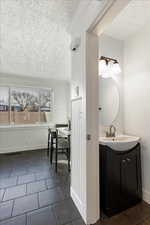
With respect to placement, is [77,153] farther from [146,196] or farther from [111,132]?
[146,196]

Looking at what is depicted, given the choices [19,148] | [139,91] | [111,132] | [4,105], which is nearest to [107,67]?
[139,91]

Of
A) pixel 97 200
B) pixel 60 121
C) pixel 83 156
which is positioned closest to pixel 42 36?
pixel 83 156

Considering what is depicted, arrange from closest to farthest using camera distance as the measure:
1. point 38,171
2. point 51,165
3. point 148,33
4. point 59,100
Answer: point 148,33, point 38,171, point 51,165, point 59,100

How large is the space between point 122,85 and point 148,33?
787 mm

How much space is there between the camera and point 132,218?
1.47 metres

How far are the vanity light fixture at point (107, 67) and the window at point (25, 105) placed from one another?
3.11m

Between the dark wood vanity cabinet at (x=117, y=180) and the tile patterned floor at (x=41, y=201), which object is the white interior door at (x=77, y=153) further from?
the dark wood vanity cabinet at (x=117, y=180)

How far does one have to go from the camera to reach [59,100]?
4785mm

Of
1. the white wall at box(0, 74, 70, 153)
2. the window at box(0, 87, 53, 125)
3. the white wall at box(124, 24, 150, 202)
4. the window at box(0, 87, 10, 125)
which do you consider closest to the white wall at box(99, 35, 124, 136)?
the white wall at box(124, 24, 150, 202)

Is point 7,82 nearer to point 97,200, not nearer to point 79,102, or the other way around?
point 79,102

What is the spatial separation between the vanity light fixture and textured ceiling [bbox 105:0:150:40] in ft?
1.47

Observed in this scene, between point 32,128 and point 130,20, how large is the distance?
12.5ft

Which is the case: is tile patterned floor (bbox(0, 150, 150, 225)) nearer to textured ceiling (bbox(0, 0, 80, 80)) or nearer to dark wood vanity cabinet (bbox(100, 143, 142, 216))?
dark wood vanity cabinet (bbox(100, 143, 142, 216))

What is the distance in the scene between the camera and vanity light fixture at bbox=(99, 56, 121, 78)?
72.2 inches
